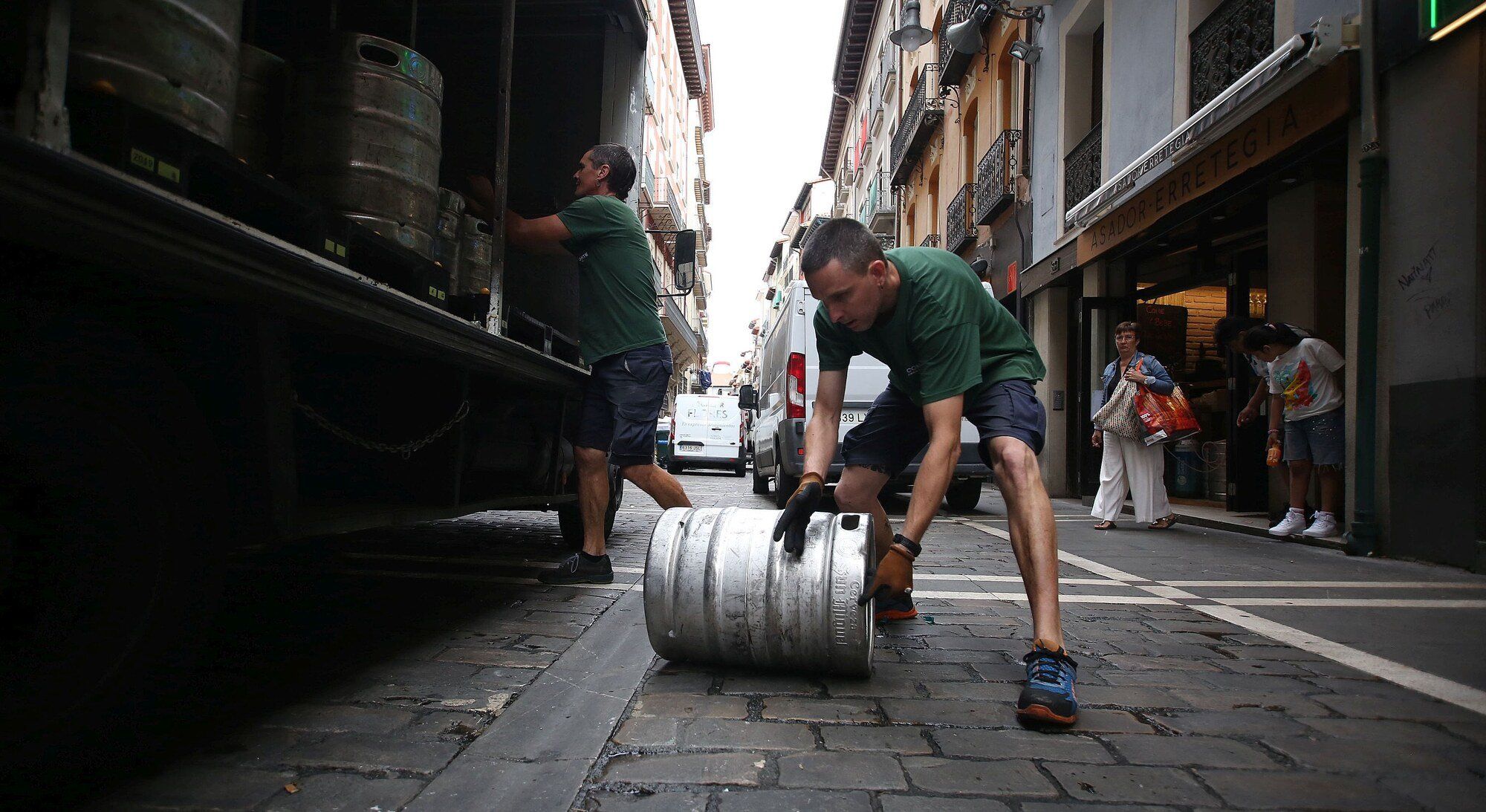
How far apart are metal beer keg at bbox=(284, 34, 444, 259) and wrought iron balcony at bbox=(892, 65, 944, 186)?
19.4 m

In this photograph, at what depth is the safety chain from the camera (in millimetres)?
2580

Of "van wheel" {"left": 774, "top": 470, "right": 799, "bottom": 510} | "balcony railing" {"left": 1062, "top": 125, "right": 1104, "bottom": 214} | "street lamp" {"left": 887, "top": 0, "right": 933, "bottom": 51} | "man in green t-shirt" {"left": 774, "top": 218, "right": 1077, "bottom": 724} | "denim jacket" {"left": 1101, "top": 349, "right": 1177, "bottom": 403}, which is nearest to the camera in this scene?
"man in green t-shirt" {"left": 774, "top": 218, "right": 1077, "bottom": 724}

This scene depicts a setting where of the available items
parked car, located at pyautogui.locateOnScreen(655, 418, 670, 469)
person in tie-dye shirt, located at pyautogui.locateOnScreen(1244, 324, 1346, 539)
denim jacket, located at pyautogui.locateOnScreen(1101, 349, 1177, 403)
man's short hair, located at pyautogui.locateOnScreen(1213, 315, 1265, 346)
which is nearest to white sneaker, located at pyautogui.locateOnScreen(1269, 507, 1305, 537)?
person in tie-dye shirt, located at pyautogui.locateOnScreen(1244, 324, 1346, 539)

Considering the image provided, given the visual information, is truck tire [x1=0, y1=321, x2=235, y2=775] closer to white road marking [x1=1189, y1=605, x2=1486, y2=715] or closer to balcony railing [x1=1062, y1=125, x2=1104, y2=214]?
white road marking [x1=1189, y1=605, x2=1486, y2=715]

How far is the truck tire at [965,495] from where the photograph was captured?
950 cm

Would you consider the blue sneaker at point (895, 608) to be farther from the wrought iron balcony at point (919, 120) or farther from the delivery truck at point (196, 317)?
the wrought iron balcony at point (919, 120)

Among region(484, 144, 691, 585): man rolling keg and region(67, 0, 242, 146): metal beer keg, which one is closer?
region(67, 0, 242, 146): metal beer keg

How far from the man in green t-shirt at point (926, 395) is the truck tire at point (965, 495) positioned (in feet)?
21.3

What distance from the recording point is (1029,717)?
7.25 ft

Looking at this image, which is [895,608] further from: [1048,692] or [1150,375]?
[1150,375]

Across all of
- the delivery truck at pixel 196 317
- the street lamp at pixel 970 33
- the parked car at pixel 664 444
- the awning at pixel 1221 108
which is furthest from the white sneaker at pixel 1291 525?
the parked car at pixel 664 444

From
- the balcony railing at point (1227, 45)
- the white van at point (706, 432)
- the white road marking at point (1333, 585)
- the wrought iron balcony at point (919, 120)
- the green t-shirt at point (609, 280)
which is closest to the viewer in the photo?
the green t-shirt at point (609, 280)

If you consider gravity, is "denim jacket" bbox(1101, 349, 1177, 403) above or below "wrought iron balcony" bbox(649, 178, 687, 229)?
below

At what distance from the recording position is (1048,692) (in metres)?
2.23
